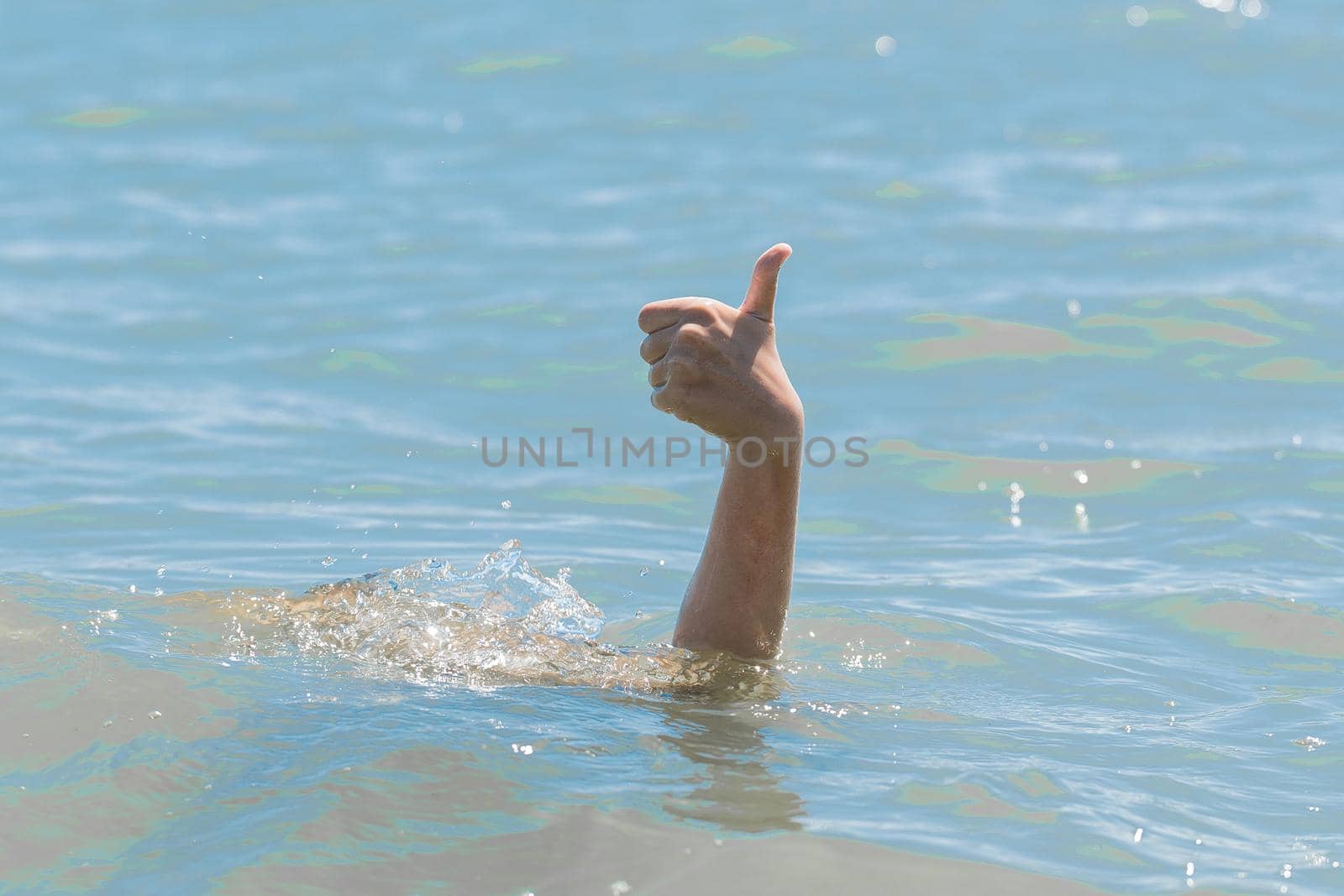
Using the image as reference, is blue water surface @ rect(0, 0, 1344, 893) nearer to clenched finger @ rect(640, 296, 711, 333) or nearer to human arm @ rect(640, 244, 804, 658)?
human arm @ rect(640, 244, 804, 658)

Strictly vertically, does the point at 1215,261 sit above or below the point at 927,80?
below

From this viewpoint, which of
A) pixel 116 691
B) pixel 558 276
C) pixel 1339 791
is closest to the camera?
pixel 1339 791

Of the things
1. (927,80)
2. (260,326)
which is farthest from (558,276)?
(927,80)

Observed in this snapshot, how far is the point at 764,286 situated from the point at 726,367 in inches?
9.5

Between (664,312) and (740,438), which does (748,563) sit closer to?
(740,438)

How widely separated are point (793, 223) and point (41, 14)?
6.47 m

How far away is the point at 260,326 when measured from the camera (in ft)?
24.0

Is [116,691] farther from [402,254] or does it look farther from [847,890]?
[402,254]

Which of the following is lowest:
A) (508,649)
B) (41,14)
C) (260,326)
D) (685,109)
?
(508,649)

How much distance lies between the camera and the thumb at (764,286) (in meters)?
3.29

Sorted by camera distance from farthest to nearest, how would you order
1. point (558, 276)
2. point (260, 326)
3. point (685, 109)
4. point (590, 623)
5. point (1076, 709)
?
point (685, 109) < point (558, 276) < point (260, 326) < point (590, 623) < point (1076, 709)

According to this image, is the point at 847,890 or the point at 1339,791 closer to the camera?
the point at 847,890

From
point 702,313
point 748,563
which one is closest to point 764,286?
point 702,313

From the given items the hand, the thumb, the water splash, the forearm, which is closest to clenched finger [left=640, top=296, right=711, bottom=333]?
the hand
